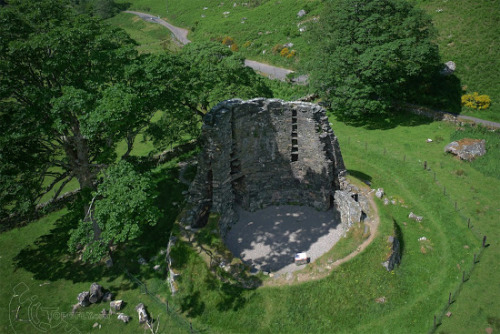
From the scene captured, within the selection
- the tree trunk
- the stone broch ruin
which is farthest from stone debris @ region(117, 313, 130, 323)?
the stone broch ruin

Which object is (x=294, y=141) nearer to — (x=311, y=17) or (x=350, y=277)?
(x=350, y=277)

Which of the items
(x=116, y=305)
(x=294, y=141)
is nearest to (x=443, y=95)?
(x=294, y=141)

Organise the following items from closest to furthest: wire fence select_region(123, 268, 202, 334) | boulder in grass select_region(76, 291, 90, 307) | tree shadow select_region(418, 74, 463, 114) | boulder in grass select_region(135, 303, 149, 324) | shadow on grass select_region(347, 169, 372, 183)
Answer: wire fence select_region(123, 268, 202, 334), boulder in grass select_region(135, 303, 149, 324), boulder in grass select_region(76, 291, 90, 307), shadow on grass select_region(347, 169, 372, 183), tree shadow select_region(418, 74, 463, 114)

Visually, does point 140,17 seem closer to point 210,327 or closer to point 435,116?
point 435,116

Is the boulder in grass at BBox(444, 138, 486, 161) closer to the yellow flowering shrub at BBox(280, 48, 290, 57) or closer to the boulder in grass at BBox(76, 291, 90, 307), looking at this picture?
the boulder in grass at BBox(76, 291, 90, 307)

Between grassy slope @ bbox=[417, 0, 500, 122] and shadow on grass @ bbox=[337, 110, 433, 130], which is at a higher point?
grassy slope @ bbox=[417, 0, 500, 122]

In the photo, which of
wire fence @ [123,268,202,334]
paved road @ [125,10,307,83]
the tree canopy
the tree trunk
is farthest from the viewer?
paved road @ [125,10,307,83]

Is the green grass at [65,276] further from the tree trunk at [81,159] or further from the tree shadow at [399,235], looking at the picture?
the tree shadow at [399,235]
